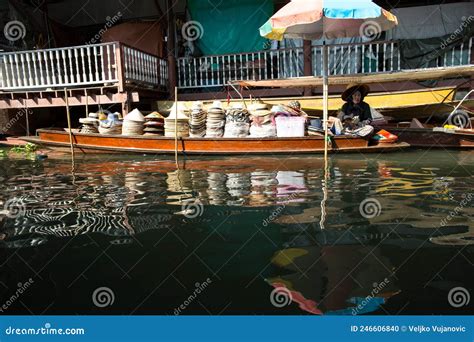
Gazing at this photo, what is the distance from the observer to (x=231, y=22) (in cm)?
1283

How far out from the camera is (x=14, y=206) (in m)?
4.87

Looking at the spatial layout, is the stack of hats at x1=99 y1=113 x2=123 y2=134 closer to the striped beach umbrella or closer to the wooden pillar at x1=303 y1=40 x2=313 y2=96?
the striped beach umbrella

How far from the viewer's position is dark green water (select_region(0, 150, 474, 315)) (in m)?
2.50

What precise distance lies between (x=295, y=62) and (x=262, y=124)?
4.39 metres

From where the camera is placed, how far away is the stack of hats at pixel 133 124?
31.6ft

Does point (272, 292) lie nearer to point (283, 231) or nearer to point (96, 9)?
point (283, 231)

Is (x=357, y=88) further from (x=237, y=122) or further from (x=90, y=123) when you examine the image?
(x=90, y=123)

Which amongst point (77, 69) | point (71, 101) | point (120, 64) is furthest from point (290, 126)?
point (71, 101)

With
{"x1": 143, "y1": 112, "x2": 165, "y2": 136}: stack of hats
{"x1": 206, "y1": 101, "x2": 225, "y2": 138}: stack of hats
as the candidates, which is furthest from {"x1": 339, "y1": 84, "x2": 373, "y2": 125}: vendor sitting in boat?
{"x1": 143, "y1": 112, "x2": 165, "y2": 136}: stack of hats

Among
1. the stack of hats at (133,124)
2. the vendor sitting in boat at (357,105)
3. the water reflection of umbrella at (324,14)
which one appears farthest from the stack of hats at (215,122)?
the vendor sitting in boat at (357,105)

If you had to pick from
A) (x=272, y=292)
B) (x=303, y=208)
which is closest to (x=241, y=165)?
(x=303, y=208)

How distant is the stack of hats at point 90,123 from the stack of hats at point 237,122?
11.6 ft

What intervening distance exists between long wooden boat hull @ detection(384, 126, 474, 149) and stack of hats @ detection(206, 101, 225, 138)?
13.6 ft

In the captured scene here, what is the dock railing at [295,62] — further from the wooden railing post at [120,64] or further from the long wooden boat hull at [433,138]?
the long wooden boat hull at [433,138]
